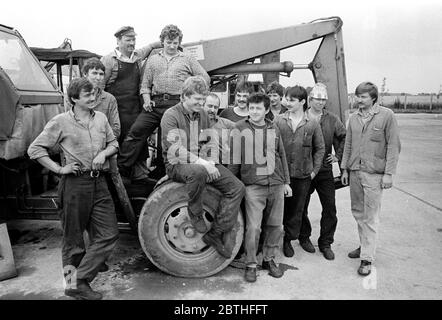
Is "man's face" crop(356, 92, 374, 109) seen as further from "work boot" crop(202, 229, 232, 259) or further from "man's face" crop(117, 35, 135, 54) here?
"man's face" crop(117, 35, 135, 54)

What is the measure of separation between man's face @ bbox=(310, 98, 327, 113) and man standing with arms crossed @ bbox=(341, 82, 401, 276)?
37 centimetres

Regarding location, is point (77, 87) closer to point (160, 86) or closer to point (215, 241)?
point (160, 86)

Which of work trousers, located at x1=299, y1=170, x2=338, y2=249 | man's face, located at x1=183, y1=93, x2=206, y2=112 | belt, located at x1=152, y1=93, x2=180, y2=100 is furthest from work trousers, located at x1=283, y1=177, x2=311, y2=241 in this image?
belt, located at x1=152, y1=93, x2=180, y2=100

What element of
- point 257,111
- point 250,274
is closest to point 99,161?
point 257,111

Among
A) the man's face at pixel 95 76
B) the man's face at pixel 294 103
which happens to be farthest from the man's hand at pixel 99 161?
the man's face at pixel 294 103

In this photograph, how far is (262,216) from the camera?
12.5ft

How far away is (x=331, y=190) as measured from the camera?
425 cm

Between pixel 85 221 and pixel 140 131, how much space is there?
1.16 meters

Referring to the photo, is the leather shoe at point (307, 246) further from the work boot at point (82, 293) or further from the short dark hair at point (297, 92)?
the work boot at point (82, 293)

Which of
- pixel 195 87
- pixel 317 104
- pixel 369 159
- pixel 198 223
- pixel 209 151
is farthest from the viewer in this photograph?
pixel 317 104

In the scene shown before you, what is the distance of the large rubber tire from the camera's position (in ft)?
11.8

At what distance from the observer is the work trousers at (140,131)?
4023 mm
